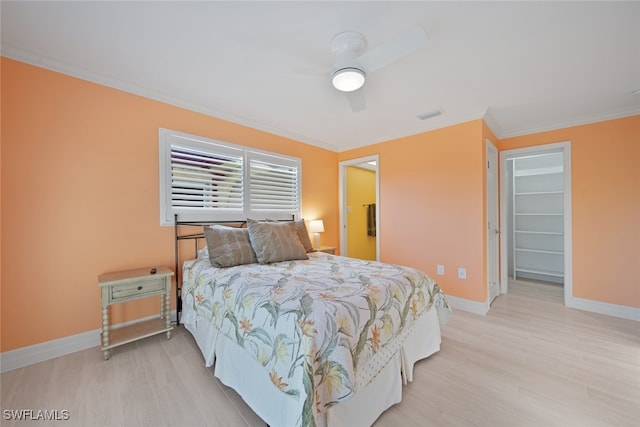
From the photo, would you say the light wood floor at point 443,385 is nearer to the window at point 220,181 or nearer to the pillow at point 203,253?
the pillow at point 203,253

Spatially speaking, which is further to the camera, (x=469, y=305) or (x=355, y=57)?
(x=469, y=305)

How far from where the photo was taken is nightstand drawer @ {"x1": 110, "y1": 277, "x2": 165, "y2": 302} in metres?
2.03

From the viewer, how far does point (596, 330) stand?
254 centimetres

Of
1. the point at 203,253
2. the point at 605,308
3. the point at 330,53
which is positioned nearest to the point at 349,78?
the point at 330,53

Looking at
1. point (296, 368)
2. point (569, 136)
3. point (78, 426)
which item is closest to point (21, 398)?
point (78, 426)

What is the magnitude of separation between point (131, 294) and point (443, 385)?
2628 millimetres

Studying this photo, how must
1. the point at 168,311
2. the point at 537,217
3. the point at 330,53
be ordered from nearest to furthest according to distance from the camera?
1. the point at 330,53
2. the point at 168,311
3. the point at 537,217

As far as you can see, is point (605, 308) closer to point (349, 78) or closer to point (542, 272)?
point (542, 272)

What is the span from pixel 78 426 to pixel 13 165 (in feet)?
6.47

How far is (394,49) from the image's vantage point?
4.93 ft

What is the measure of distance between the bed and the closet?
3.63 metres

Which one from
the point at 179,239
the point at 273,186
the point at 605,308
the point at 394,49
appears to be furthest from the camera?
the point at 273,186

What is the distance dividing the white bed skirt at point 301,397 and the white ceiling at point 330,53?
84.7 inches

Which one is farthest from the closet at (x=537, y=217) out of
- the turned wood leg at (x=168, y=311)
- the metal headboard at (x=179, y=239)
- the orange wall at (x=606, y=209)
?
the turned wood leg at (x=168, y=311)
